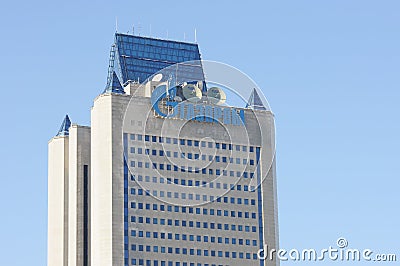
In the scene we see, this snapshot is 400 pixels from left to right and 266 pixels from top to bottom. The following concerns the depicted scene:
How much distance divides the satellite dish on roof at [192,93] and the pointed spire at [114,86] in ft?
34.6

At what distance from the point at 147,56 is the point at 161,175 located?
82.6ft

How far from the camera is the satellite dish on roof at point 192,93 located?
7136 inches

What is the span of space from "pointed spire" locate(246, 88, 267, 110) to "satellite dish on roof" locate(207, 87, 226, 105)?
725 cm

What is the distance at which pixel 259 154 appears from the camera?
18775 centimetres

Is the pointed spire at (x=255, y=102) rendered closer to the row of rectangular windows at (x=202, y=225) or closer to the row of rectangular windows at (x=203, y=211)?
the row of rectangular windows at (x=203, y=211)

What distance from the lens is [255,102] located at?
623 feet

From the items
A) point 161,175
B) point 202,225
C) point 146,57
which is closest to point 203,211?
point 202,225

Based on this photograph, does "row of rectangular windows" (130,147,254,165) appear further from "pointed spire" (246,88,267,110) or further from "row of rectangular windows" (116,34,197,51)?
"row of rectangular windows" (116,34,197,51)

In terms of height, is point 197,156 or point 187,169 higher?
point 197,156

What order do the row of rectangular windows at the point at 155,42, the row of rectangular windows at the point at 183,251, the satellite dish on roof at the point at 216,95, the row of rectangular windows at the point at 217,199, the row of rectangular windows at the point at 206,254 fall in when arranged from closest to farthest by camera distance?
the row of rectangular windows at the point at 206,254, the row of rectangular windows at the point at 183,251, the row of rectangular windows at the point at 217,199, the satellite dish on roof at the point at 216,95, the row of rectangular windows at the point at 155,42

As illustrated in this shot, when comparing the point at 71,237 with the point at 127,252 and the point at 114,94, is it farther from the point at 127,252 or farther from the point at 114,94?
the point at 114,94

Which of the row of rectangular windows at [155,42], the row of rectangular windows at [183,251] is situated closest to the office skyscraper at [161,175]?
the row of rectangular windows at [183,251]

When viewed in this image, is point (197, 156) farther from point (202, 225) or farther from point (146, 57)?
point (146, 57)

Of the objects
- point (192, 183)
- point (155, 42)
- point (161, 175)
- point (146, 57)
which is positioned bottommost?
point (192, 183)
